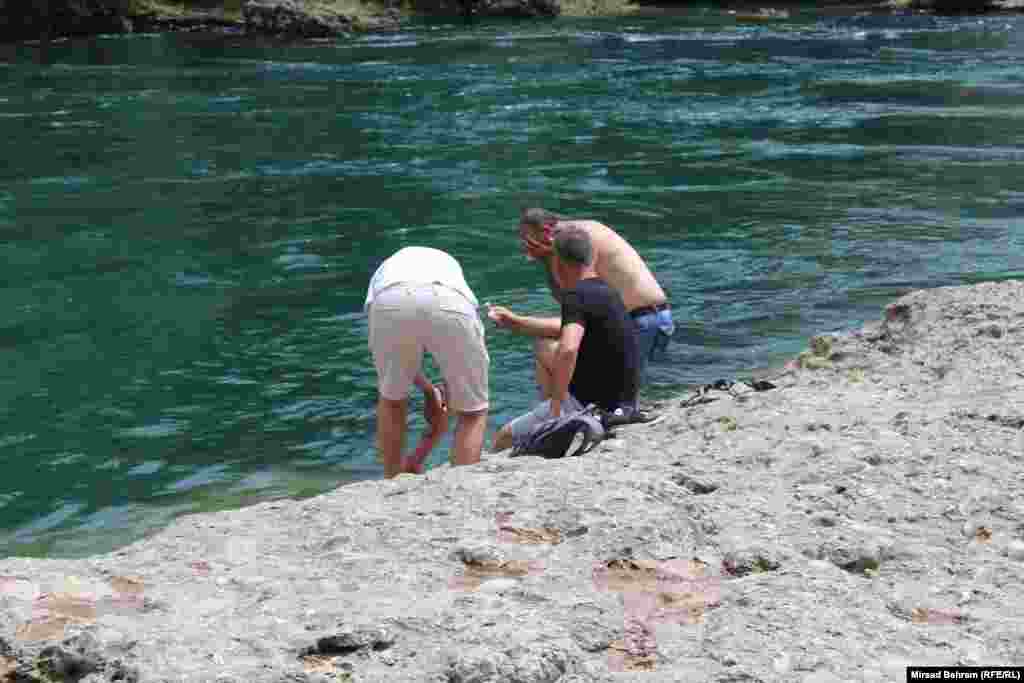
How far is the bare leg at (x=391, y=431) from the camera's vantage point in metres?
7.50

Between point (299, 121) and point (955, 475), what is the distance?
2028 centimetres

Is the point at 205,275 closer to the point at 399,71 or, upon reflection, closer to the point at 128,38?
the point at 399,71

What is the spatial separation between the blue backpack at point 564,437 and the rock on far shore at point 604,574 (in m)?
0.44

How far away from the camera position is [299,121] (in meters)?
24.7

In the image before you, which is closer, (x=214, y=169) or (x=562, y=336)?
(x=562, y=336)

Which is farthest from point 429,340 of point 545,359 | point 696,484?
point 696,484

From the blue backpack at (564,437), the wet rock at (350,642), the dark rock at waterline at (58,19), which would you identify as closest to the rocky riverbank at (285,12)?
the dark rock at waterline at (58,19)

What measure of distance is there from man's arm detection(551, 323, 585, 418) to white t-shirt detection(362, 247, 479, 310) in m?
0.57

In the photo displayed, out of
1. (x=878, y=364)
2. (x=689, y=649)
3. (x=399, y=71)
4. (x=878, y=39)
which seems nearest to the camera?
(x=689, y=649)

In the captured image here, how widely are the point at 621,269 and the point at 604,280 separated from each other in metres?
0.29

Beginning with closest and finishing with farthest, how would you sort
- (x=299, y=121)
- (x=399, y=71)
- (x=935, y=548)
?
(x=935, y=548) → (x=299, y=121) → (x=399, y=71)

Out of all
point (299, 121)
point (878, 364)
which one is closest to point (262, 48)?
point (299, 121)

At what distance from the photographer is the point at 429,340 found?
23.8 feet

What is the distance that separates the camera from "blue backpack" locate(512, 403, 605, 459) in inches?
280
